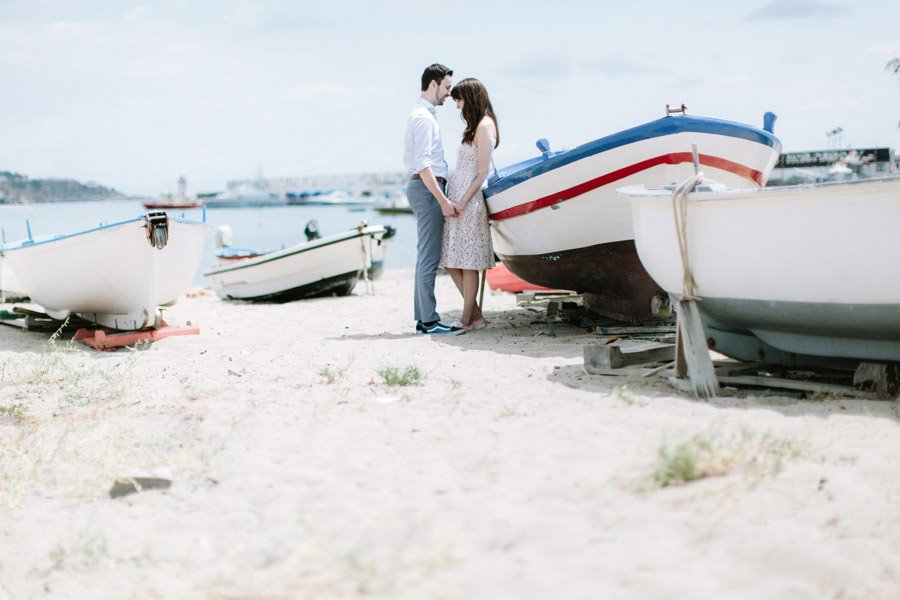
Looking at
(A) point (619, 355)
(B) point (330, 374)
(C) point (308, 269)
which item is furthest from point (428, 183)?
(C) point (308, 269)

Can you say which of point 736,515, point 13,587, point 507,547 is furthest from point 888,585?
point 13,587

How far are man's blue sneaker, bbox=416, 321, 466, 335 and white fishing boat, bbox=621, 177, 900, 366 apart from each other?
2555 mm

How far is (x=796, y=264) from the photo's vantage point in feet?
13.4

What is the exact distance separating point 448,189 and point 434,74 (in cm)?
94

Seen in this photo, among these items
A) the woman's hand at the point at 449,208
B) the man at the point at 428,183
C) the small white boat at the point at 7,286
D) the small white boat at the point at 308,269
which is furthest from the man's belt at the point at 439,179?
the small white boat at the point at 7,286

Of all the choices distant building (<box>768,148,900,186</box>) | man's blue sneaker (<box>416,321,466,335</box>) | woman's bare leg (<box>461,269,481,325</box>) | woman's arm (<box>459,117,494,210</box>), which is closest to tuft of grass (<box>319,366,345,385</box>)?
man's blue sneaker (<box>416,321,466,335</box>)

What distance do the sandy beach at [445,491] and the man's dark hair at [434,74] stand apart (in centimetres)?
268

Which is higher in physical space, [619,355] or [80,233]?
[80,233]

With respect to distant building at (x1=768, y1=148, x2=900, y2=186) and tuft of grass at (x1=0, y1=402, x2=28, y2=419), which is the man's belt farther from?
distant building at (x1=768, y1=148, x2=900, y2=186)

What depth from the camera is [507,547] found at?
258 centimetres

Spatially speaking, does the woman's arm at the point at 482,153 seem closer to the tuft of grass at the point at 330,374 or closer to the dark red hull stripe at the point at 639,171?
the dark red hull stripe at the point at 639,171

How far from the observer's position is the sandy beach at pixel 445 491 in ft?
8.04

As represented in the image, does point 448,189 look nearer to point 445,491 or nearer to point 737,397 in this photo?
point 737,397

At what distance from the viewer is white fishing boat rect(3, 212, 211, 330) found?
7137 mm
